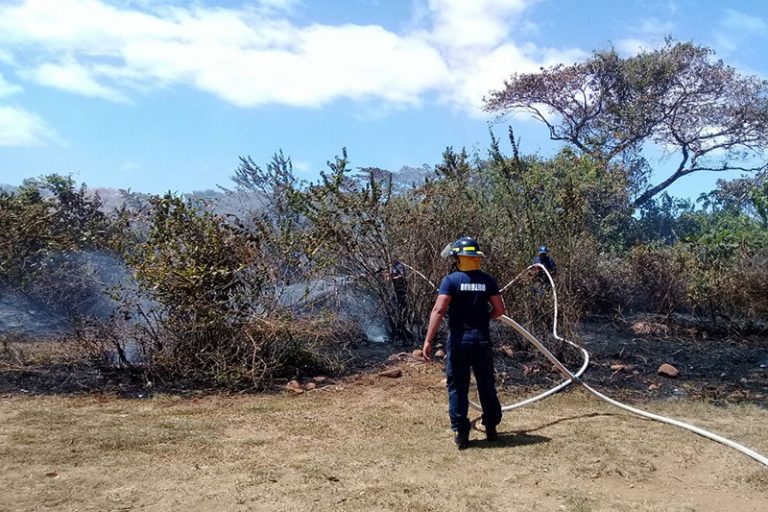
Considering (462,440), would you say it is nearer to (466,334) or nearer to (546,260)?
(466,334)

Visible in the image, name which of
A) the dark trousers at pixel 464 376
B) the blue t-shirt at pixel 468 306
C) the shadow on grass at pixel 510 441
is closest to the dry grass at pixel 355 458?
the shadow on grass at pixel 510 441

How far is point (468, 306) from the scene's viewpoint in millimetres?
4922

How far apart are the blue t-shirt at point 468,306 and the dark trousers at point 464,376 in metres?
0.08

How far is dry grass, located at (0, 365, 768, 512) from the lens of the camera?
390cm

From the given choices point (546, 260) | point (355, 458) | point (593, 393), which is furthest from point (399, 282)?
point (355, 458)

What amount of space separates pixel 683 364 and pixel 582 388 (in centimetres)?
232

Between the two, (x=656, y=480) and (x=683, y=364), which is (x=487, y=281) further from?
(x=683, y=364)

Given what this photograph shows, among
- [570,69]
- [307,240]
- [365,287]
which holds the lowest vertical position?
[365,287]

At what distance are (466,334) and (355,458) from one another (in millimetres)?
1253

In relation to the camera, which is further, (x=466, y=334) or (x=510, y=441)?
(x=510, y=441)

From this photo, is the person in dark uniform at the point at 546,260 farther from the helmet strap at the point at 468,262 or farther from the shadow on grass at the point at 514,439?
the helmet strap at the point at 468,262

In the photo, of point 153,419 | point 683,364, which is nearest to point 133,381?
point 153,419

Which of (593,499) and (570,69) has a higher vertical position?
(570,69)

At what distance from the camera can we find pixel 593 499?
3928mm
